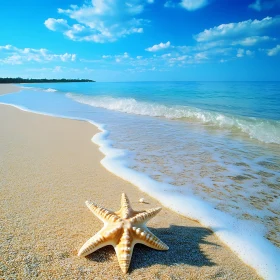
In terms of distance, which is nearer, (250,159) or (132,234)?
(132,234)

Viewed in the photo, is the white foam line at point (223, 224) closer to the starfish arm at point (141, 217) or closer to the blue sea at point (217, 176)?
the blue sea at point (217, 176)

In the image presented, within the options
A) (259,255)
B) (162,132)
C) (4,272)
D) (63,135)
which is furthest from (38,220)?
(162,132)

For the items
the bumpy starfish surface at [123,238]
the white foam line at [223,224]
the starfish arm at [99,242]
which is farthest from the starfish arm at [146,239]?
the white foam line at [223,224]

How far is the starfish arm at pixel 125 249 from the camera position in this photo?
1982mm

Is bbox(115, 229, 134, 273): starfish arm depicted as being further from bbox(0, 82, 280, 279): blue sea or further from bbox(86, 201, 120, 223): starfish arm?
bbox(0, 82, 280, 279): blue sea

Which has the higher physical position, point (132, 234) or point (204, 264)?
point (132, 234)

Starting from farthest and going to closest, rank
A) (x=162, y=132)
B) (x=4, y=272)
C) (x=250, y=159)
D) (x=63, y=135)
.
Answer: (x=162, y=132), (x=63, y=135), (x=250, y=159), (x=4, y=272)

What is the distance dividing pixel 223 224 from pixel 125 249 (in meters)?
1.45

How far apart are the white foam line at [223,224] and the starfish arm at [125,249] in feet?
3.89

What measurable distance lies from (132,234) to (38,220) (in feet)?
4.04

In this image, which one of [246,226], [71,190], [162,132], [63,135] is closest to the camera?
[246,226]

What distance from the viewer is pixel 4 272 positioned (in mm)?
1900

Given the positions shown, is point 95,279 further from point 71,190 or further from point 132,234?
point 71,190

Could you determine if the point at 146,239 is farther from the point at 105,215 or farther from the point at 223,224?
the point at 223,224
